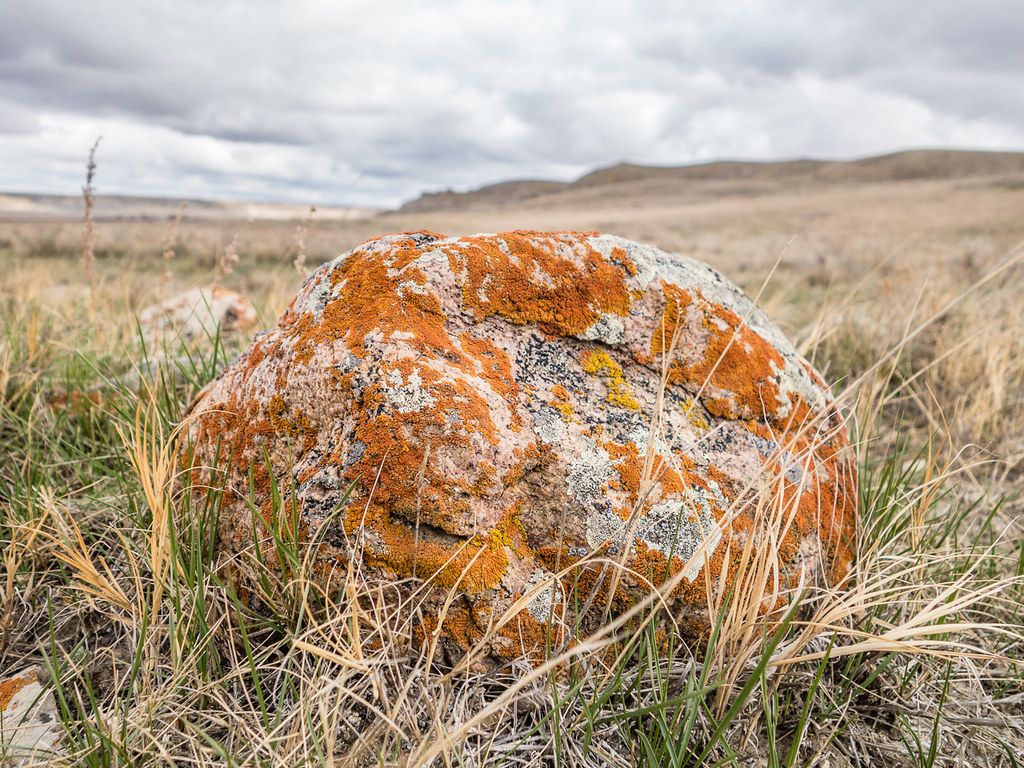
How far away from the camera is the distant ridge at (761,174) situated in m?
77.6

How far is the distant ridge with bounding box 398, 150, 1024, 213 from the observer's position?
77625 mm

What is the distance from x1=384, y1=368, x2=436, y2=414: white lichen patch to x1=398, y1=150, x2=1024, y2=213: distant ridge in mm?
71024

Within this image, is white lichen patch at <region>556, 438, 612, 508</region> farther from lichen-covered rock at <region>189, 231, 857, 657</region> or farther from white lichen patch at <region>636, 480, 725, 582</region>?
white lichen patch at <region>636, 480, 725, 582</region>

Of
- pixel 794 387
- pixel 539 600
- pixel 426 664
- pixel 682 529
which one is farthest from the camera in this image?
pixel 794 387

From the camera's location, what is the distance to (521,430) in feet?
5.59

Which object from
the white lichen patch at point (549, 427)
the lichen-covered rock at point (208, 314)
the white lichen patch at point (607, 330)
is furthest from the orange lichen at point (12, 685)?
the lichen-covered rock at point (208, 314)

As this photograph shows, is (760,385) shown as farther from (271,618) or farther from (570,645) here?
(271,618)

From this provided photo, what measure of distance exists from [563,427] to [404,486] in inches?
18.1

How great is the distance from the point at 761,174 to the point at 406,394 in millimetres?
109472

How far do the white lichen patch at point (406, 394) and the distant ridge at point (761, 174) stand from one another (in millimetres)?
71024

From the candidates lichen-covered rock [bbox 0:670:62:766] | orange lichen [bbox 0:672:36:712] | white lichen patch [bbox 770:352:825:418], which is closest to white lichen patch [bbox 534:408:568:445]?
white lichen patch [bbox 770:352:825:418]

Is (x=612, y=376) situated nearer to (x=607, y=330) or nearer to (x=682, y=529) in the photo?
(x=607, y=330)

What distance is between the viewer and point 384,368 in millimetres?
1637

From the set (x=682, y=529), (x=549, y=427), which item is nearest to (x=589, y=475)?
(x=549, y=427)
